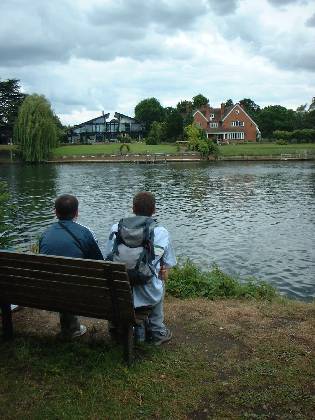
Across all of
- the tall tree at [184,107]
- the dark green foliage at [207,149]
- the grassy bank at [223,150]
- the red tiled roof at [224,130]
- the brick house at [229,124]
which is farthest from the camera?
the tall tree at [184,107]

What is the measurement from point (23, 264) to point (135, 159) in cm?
7804

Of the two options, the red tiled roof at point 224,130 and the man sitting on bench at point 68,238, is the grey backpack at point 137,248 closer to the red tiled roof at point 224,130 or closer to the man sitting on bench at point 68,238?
the man sitting on bench at point 68,238

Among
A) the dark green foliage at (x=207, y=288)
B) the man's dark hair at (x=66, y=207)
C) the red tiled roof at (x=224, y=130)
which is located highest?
the red tiled roof at (x=224, y=130)

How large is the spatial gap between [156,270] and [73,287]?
0.96m

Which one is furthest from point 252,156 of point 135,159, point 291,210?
point 291,210

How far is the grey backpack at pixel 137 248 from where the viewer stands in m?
4.65

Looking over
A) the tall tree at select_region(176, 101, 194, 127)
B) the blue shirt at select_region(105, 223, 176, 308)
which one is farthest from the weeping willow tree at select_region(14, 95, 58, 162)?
→ the blue shirt at select_region(105, 223, 176, 308)

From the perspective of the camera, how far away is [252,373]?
4.45m

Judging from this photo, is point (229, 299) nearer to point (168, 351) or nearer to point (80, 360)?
point (168, 351)

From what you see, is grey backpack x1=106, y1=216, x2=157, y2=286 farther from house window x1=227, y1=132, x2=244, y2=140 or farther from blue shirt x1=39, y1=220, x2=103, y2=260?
house window x1=227, y1=132, x2=244, y2=140

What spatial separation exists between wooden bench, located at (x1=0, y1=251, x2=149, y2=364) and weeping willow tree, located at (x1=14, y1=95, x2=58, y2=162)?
2860 inches

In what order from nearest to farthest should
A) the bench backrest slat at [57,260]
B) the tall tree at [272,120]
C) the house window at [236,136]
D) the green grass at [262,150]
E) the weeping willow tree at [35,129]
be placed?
1. the bench backrest slat at [57,260]
2. the weeping willow tree at [35,129]
3. the green grass at [262,150]
4. the house window at [236,136]
5. the tall tree at [272,120]

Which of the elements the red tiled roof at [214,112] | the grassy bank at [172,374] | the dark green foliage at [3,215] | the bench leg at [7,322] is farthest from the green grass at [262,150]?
the bench leg at [7,322]

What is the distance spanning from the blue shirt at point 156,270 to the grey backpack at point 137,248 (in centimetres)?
14
